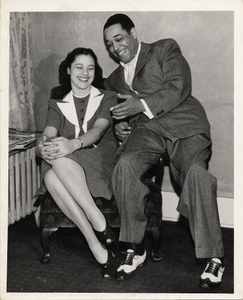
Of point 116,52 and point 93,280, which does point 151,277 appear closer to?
point 93,280

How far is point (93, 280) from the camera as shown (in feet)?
8.11

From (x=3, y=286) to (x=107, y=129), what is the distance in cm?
111

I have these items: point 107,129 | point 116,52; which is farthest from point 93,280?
point 116,52

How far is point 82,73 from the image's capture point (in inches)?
107

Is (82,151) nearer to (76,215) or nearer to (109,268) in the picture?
(76,215)

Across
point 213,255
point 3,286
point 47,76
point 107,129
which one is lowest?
point 3,286

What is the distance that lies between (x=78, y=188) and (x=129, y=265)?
A: 53cm

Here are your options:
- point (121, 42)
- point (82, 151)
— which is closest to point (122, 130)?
point (82, 151)

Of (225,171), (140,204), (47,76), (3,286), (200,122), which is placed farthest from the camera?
(47,76)

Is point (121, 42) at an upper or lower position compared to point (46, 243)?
upper

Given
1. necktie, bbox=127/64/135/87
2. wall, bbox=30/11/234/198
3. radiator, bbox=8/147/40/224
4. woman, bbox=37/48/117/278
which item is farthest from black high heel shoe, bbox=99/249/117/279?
necktie, bbox=127/64/135/87

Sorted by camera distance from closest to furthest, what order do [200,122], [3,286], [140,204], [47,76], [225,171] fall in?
1. [3,286]
2. [140,204]
3. [200,122]
4. [225,171]
5. [47,76]

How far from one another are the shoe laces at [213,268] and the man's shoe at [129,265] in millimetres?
406

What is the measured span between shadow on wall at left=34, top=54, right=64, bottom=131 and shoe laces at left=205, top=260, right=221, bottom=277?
177 centimetres
